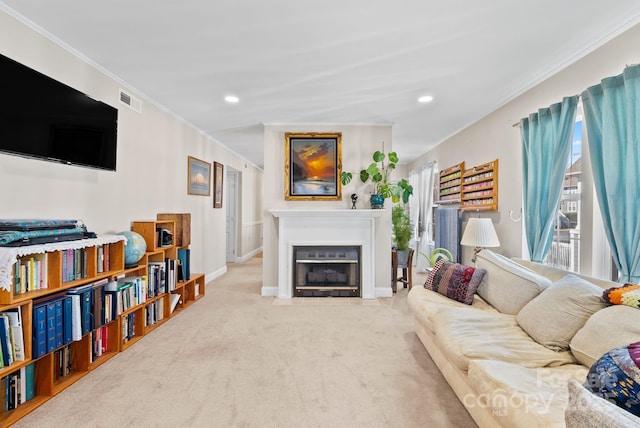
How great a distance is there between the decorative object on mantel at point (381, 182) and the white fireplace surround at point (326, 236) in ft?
0.92

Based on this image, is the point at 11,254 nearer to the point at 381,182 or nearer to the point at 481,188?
the point at 381,182

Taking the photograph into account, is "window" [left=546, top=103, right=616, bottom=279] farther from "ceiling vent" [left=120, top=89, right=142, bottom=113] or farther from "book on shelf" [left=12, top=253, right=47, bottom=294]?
"ceiling vent" [left=120, top=89, right=142, bottom=113]

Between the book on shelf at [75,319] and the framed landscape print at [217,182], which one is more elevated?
the framed landscape print at [217,182]

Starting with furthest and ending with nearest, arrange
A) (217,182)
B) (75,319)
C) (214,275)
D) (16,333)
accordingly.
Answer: (217,182)
(214,275)
(75,319)
(16,333)

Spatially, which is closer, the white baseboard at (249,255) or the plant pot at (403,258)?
the plant pot at (403,258)

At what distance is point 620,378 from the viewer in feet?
3.22

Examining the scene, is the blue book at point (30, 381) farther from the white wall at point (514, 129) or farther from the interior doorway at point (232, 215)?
the interior doorway at point (232, 215)

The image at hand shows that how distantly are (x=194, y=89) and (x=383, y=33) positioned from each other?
2032 mm

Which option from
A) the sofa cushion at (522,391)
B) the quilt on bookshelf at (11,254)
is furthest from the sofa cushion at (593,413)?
the quilt on bookshelf at (11,254)

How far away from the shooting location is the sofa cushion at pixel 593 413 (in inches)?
25.9

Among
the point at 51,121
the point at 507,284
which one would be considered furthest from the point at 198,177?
the point at 507,284

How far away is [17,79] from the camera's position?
1.91 metres

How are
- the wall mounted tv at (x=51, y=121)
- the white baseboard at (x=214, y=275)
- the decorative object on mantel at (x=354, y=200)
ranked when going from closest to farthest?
the wall mounted tv at (x=51, y=121) → the decorative object on mantel at (x=354, y=200) → the white baseboard at (x=214, y=275)

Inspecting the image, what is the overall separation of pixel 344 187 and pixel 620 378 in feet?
12.0
